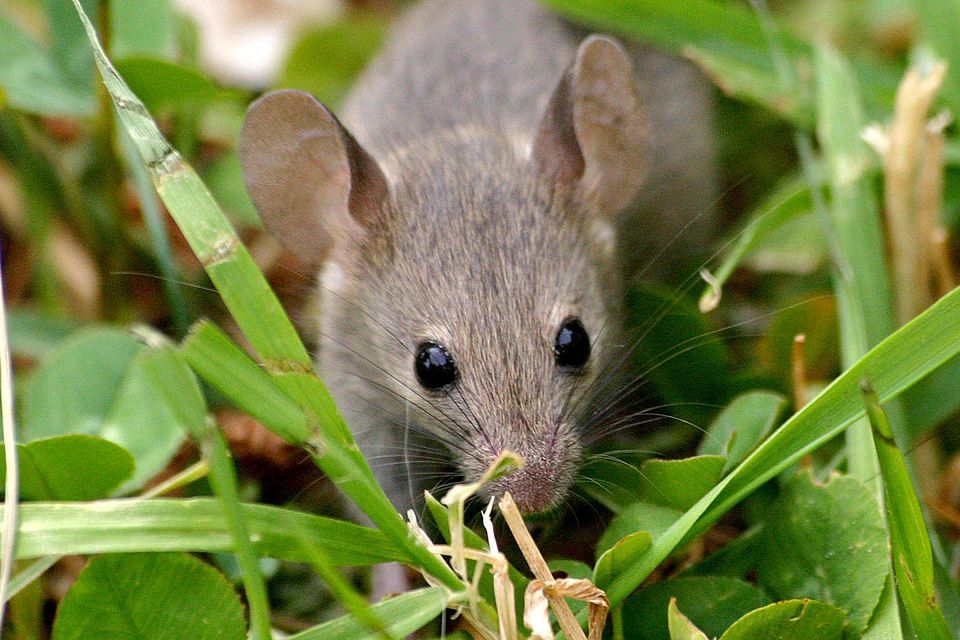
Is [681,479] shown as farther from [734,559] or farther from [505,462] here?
[505,462]

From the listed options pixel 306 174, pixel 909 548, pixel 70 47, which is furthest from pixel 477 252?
pixel 70 47

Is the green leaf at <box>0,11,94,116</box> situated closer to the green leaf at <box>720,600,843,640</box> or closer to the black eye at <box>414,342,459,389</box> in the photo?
the black eye at <box>414,342,459,389</box>

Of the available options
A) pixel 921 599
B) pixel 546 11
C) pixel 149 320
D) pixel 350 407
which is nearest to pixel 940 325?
pixel 921 599

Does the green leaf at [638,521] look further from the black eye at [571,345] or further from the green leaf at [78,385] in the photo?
the green leaf at [78,385]

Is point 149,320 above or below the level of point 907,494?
above

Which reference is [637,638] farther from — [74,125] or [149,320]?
[74,125]

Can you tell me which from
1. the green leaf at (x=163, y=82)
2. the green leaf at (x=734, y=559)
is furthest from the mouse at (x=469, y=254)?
the green leaf at (x=163, y=82)
